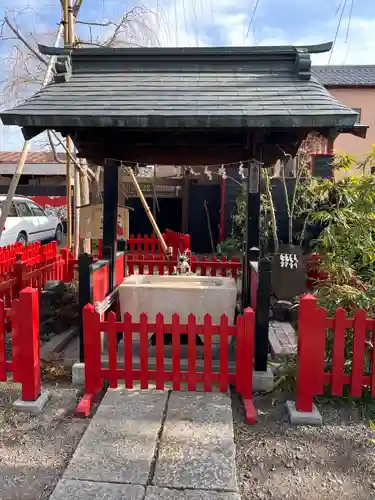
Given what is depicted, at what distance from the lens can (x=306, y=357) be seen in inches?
127

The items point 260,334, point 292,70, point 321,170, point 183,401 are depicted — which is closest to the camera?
point 183,401

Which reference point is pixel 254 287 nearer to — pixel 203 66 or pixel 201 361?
pixel 201 361

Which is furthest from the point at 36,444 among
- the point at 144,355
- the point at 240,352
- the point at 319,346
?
the point at 319,346

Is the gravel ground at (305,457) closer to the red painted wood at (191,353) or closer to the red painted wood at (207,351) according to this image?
the red painted wood at (207,351)

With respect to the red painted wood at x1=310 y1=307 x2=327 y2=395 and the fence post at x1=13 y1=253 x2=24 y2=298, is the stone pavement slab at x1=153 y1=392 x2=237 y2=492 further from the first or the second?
the fence post at x1=13 y1=253 x2=24 y2=298

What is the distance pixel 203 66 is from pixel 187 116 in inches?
57.1

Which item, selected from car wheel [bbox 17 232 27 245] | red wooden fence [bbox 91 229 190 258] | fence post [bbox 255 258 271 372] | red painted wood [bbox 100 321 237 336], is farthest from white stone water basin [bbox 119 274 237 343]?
car wheel [bbox 17 232 27 245]

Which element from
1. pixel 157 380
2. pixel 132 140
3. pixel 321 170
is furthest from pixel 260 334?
pixel 321 170

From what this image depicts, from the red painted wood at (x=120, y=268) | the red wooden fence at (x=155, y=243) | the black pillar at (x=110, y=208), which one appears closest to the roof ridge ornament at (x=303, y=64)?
the black pillar at (x=110, y=208)

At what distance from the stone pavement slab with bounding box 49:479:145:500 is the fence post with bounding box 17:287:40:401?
1102 mm

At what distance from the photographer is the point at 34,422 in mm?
3170

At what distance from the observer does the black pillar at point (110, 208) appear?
15.8 ft

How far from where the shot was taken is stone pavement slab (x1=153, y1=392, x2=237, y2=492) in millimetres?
2466

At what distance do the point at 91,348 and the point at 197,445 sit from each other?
122cm
